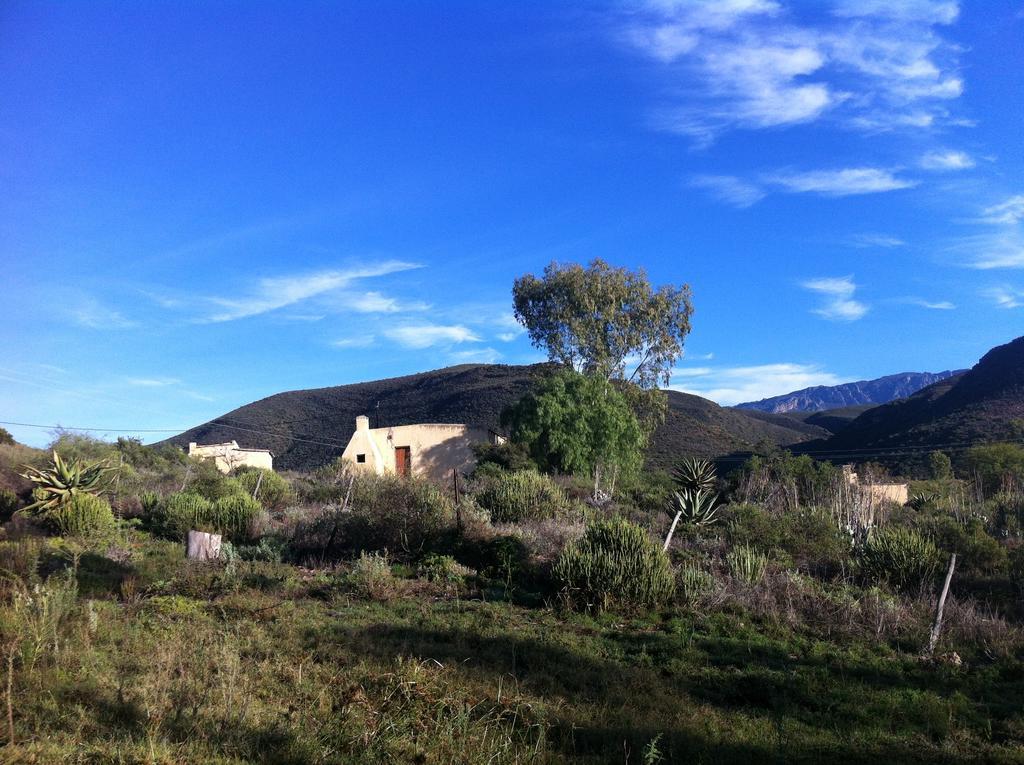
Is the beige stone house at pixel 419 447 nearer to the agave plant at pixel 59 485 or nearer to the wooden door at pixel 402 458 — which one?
the wooden door at pixel 402 458

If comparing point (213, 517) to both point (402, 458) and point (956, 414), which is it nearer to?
point (402, 458)

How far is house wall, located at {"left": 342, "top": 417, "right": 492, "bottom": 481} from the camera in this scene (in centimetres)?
3522

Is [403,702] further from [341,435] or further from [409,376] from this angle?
[409,376]

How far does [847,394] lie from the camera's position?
143875 millimetres

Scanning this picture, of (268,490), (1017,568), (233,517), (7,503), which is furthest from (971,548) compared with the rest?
(7,503)

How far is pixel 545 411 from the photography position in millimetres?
30656

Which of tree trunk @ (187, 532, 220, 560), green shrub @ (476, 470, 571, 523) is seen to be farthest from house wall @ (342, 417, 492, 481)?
tree trunk @ (187, 532, 220, 560)

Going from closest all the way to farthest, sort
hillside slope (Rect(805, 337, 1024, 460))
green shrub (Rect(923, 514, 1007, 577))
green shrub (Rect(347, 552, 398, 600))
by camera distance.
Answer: green shrub (Rect(347, 552, 398, 600)), green shrub (Rect(923, 514, 1007, 577)), hillside slope (Rect(805, 337, 1024, 460))

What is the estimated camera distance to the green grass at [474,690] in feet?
16.3

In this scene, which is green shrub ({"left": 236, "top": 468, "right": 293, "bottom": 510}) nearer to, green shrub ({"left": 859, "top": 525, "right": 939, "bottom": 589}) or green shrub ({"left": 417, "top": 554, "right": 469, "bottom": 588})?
green shrub ({"left": 417, "top": 554, "right": 469, "bottom": 588})

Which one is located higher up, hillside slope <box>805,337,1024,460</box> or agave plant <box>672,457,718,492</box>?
hillside slope <box>805,337,1024,460</box>

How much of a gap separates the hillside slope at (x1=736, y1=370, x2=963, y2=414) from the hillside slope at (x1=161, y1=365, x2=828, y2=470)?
60985 mm

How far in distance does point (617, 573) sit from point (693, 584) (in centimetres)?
118

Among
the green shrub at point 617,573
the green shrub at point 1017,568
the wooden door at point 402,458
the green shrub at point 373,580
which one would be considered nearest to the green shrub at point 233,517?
the green shrub at point 373,580
